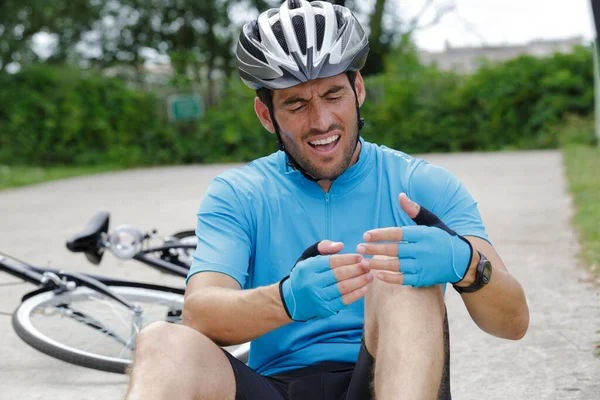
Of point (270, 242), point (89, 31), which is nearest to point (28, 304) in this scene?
point (270, 242)

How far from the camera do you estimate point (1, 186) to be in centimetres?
1552

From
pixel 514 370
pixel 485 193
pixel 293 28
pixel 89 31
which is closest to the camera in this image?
pixel 293 28

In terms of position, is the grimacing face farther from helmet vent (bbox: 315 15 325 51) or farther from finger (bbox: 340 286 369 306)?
finger (bbox: 340 286 369 306)

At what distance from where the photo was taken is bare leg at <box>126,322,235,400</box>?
2.29 m

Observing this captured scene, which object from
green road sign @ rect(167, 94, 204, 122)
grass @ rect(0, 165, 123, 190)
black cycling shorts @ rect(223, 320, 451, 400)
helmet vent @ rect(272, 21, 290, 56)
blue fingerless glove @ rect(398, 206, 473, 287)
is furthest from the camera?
green road sign @ rect(167, 94, 204, 122)

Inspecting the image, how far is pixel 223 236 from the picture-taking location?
9.00 feet

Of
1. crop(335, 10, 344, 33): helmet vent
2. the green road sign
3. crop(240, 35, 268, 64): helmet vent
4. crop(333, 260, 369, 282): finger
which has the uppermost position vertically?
crop(335, 10, 344, 33): helmet vent

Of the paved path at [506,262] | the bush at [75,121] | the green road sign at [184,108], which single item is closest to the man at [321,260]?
the paved path at [506,262]

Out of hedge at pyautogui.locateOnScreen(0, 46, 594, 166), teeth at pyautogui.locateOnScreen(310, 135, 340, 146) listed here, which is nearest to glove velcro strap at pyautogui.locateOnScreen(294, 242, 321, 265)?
teeth at pyautogui.locateOnScreen(310, 135, 340, 146)

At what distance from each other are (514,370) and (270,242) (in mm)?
1824

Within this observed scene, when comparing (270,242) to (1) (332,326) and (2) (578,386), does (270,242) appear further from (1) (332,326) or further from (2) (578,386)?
(2) (578,386)

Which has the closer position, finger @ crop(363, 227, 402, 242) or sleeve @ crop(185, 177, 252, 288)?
finger @ crop(363, 227, 402, 242)

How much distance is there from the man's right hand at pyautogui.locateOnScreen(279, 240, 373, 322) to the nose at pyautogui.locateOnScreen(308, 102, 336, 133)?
603 mm

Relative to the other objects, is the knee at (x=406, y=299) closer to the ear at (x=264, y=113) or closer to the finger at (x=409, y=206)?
the finger at (x=409, y=206)
